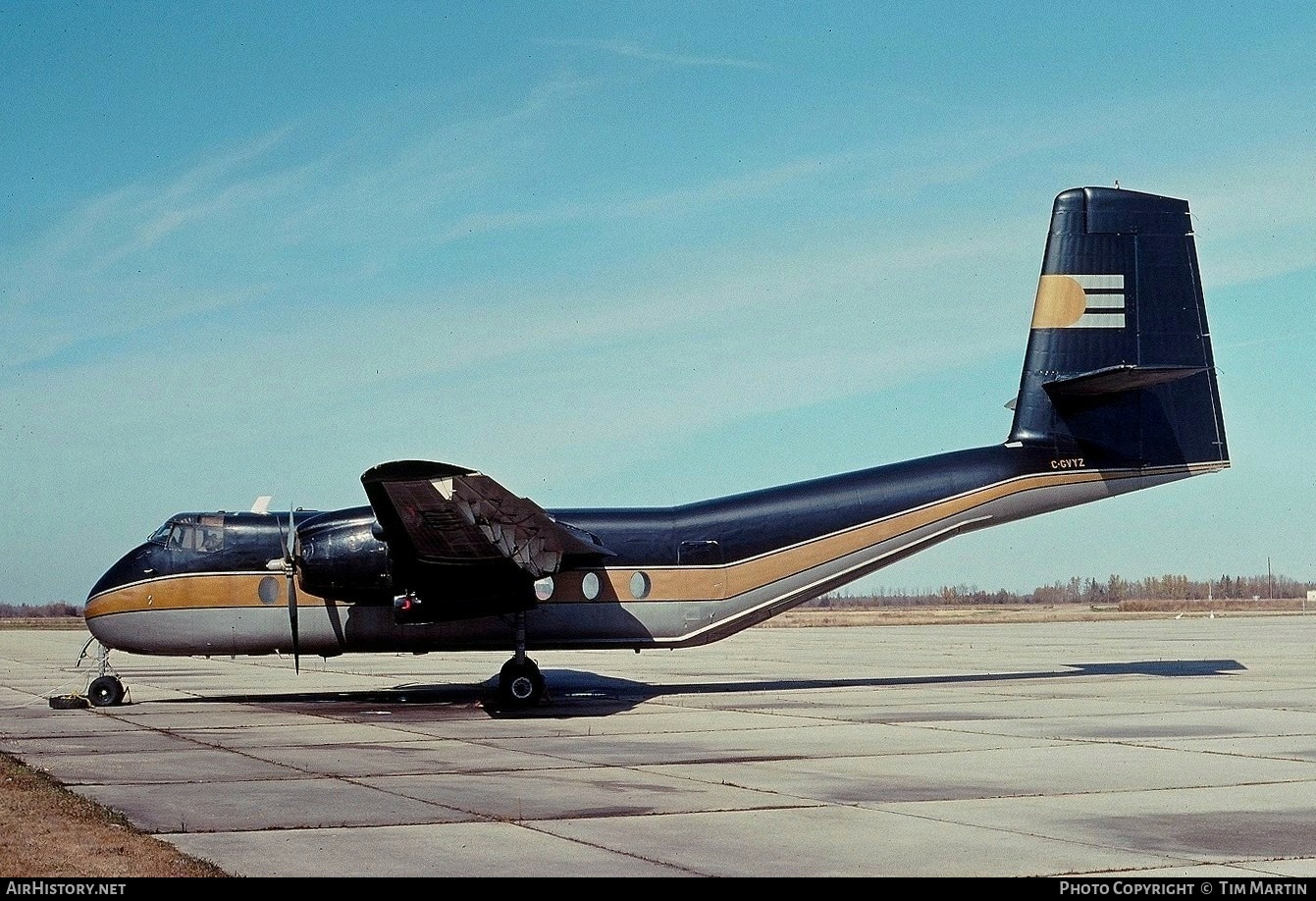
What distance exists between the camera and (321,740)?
55.3 ft

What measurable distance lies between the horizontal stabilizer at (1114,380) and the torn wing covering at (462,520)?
886 cm

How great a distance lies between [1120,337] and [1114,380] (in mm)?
1822

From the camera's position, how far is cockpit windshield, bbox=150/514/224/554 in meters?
22.2

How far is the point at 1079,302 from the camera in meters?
24.1

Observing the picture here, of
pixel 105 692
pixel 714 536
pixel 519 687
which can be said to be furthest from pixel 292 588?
pixel 714 536

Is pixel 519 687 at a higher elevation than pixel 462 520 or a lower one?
lower

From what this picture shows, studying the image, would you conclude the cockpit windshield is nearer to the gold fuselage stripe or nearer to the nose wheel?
the gold fuselage stripe

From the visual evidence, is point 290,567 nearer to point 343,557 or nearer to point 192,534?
point 343,557

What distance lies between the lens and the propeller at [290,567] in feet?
70.9

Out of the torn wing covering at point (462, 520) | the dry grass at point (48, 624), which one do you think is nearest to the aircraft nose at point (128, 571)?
the torn wing covering at point (462, 520)

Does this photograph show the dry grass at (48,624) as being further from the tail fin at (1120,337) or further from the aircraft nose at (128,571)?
the tail fin at (1120,337)

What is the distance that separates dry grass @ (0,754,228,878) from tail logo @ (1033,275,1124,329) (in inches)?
734

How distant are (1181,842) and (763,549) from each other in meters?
13.7
